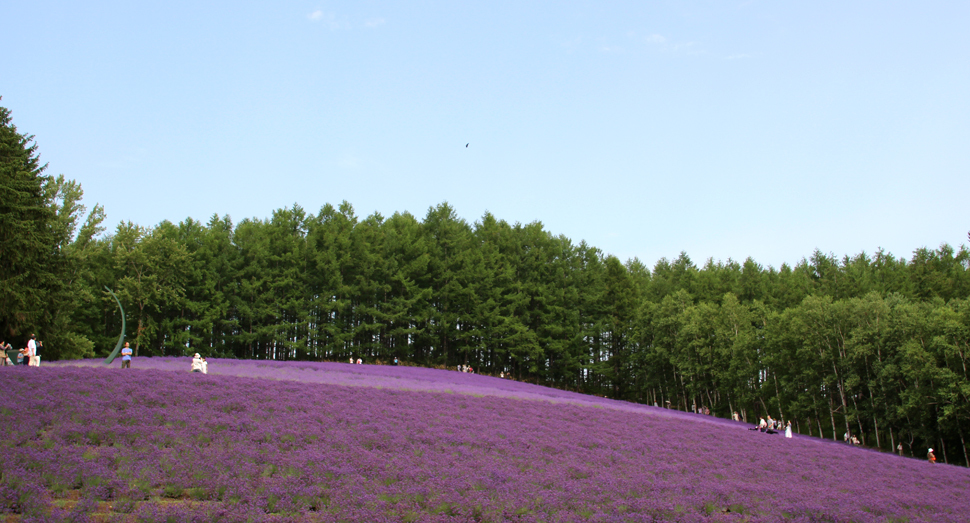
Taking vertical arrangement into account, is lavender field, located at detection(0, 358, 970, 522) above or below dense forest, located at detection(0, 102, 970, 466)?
below

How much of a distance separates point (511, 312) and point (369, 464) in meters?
52.0

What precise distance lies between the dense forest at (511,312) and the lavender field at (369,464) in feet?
65.8

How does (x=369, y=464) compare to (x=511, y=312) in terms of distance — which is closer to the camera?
(x=369, y=464)

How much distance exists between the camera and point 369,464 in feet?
48.2

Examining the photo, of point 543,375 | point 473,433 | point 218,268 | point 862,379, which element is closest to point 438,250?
point 543,375

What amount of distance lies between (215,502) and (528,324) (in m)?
60.5

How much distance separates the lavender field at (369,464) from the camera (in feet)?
36.7

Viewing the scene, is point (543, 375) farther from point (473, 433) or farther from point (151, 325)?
point (473, 433)

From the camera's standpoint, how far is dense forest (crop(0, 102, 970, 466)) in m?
40.7

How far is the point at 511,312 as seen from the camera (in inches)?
2613

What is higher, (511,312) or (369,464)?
(511,312)

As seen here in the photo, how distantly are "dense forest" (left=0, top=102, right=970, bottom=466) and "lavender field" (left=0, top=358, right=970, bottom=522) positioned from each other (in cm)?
2005

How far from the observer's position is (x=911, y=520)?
604 inches

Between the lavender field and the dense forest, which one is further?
the dense forest
